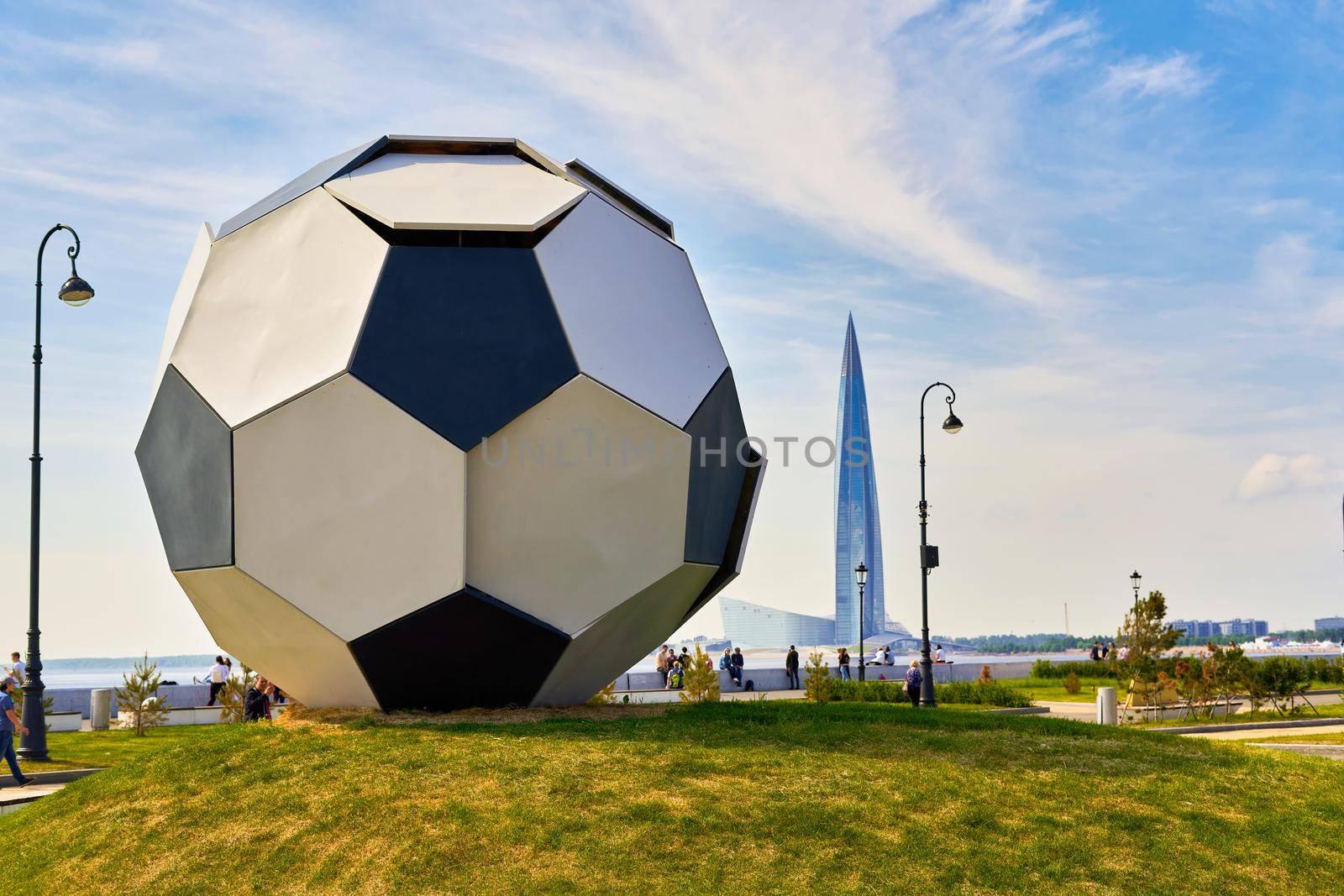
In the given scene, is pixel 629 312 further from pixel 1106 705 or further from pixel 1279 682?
pixel 1279 682

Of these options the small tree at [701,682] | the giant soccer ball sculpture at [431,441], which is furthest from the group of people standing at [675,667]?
the giant soccer ball sculpture at [431,441]

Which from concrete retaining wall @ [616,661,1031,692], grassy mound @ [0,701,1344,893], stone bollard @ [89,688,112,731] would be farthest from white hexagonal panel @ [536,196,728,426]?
concrete retaining wall @ [616,661,1031,692]

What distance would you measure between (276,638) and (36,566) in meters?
7.51

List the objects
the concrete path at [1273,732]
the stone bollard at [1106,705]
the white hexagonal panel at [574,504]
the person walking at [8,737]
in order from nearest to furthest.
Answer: the white hexagonal panel at [574,504] < the person walking at [8,737] < the stone bollard at [1106,705] < the concrete path at [1273,732]

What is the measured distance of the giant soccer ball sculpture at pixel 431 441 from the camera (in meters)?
11.2

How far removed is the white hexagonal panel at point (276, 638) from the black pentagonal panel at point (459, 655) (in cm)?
31

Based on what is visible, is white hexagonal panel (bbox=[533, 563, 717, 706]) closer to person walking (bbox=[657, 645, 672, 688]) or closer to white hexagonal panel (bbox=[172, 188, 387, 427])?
white hexagonal panel (bbox=[172, 188, 387, 427])

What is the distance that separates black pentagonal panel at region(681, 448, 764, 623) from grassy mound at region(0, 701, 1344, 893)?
277 cm

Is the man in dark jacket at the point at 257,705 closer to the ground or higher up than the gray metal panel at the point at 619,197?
closer to the ground

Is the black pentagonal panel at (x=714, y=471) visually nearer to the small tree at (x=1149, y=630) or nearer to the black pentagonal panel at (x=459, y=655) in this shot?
the black pentagonal panel at (x=459, y=655)

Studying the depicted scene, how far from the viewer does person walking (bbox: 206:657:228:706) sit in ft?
80.7

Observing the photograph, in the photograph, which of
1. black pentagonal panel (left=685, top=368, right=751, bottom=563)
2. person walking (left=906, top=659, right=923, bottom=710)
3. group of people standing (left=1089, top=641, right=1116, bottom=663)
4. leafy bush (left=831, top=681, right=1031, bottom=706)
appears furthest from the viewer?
group of people standing (left=1089, top=641, right=1116, bottom=663)

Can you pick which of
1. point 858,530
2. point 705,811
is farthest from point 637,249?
point 858,530

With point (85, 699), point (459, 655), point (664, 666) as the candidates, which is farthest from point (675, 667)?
point (459, 655)
